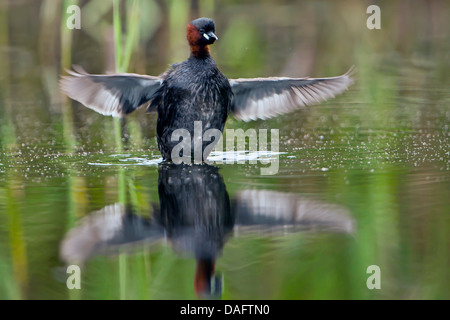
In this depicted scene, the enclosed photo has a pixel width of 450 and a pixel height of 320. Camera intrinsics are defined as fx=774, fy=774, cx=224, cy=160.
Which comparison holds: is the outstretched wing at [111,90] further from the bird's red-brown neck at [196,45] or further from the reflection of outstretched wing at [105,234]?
the reflection of outstretched wing at [105,234]

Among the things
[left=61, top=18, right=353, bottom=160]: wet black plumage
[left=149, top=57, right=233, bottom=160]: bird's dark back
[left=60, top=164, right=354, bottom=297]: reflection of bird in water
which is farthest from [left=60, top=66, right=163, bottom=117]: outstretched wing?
[left=60, top=164, right=354, bottom=297]: reflection of bird in water

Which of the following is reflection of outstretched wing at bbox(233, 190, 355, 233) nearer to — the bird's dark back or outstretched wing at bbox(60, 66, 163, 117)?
the bird's dark back

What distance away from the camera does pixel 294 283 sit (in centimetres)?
418

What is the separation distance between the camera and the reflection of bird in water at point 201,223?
4.75 meters

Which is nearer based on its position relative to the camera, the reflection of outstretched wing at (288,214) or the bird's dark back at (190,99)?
the reflection of outstretched wing at (288,214)

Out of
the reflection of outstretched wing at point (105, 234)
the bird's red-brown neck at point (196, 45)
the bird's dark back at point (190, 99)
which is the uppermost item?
the bird's red-brown neck at point (196, 45)

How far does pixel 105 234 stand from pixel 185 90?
262 centimetres

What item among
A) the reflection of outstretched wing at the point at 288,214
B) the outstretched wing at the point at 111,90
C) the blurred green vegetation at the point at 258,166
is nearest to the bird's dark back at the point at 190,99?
the outstretched wing at the point at 111,90

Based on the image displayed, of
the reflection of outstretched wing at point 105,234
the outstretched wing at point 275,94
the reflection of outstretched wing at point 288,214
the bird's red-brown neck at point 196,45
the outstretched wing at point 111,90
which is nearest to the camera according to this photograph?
the reflection of outstretched wing at point 105,234

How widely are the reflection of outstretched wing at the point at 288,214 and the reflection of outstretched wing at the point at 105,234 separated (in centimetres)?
65

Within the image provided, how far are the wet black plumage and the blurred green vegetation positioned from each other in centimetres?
51

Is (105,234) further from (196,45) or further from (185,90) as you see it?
(196,45)

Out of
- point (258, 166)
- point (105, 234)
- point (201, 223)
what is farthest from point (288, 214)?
point (258, 166)

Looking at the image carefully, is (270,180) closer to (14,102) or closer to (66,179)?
(66,179)
